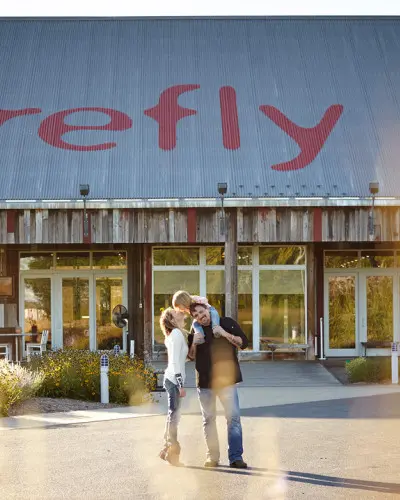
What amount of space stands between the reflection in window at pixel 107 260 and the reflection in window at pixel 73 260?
21cm

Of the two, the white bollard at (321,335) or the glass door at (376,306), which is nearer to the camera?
the white bollard at (321,335)

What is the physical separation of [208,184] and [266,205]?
1714mm

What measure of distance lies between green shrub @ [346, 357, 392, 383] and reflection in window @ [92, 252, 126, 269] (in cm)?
866

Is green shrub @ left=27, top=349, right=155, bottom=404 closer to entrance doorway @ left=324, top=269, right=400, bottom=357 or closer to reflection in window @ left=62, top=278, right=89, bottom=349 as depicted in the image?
reflection in window @ left=62, top=278, right=89, bottom=349

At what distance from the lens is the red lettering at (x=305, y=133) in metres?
24.0

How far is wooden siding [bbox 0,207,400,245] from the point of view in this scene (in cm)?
2275

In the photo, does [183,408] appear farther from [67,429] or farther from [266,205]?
[266,205]

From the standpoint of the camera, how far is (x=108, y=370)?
54.5ft

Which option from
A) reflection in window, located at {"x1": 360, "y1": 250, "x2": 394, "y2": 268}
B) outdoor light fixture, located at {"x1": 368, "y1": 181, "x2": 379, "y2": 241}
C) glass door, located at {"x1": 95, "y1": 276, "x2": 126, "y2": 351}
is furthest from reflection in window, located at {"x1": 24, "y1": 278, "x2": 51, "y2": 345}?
outdoor light fixture, located at {"x1": 368, "y1": 181, "x2": 379, "y2": 241}

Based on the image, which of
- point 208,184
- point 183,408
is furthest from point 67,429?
point 208,184

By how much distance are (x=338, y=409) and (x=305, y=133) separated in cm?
1088

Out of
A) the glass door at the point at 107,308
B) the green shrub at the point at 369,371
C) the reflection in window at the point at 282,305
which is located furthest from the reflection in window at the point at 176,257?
the green shrub at the point at 369,371

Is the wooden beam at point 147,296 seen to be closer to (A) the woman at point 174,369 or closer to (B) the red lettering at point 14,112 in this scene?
(B) the red lettering at point 14,112

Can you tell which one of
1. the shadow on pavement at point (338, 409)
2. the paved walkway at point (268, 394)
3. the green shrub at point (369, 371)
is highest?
the green shrub at point (369, 371)
